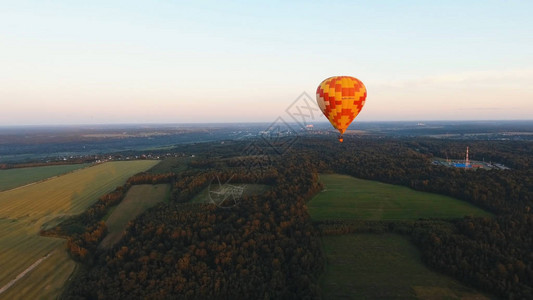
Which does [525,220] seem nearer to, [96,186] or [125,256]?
[125,256]

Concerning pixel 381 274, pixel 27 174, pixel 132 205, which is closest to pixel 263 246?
pixel 381 274

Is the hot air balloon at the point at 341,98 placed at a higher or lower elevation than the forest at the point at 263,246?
higher

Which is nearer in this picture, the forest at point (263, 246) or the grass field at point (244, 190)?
the forest at point (263, 246)

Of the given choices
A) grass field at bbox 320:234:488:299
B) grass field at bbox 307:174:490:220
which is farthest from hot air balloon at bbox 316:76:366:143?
grass field at bbox 307:174:490:220

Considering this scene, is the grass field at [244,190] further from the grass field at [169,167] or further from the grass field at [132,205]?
the grass field at [169,167]

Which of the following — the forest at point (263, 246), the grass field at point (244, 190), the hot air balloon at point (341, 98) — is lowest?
the forest at point (263, 246)

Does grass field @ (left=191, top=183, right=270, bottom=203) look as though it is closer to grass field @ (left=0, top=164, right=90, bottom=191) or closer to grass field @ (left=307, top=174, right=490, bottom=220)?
grass field @ (left=307, top=174, right=490, bottom=220)

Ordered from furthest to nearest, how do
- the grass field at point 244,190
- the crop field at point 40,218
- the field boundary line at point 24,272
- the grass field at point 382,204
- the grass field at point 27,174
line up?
1. the grass field at point 27,174
2. the grass field at point 244,190
3. the grass field at point 382,204
4. the crop field at point 40,218
5. the field boundary line at point 24,272

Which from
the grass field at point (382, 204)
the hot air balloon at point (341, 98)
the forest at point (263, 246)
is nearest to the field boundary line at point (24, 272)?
the forest at point (263, 246)
